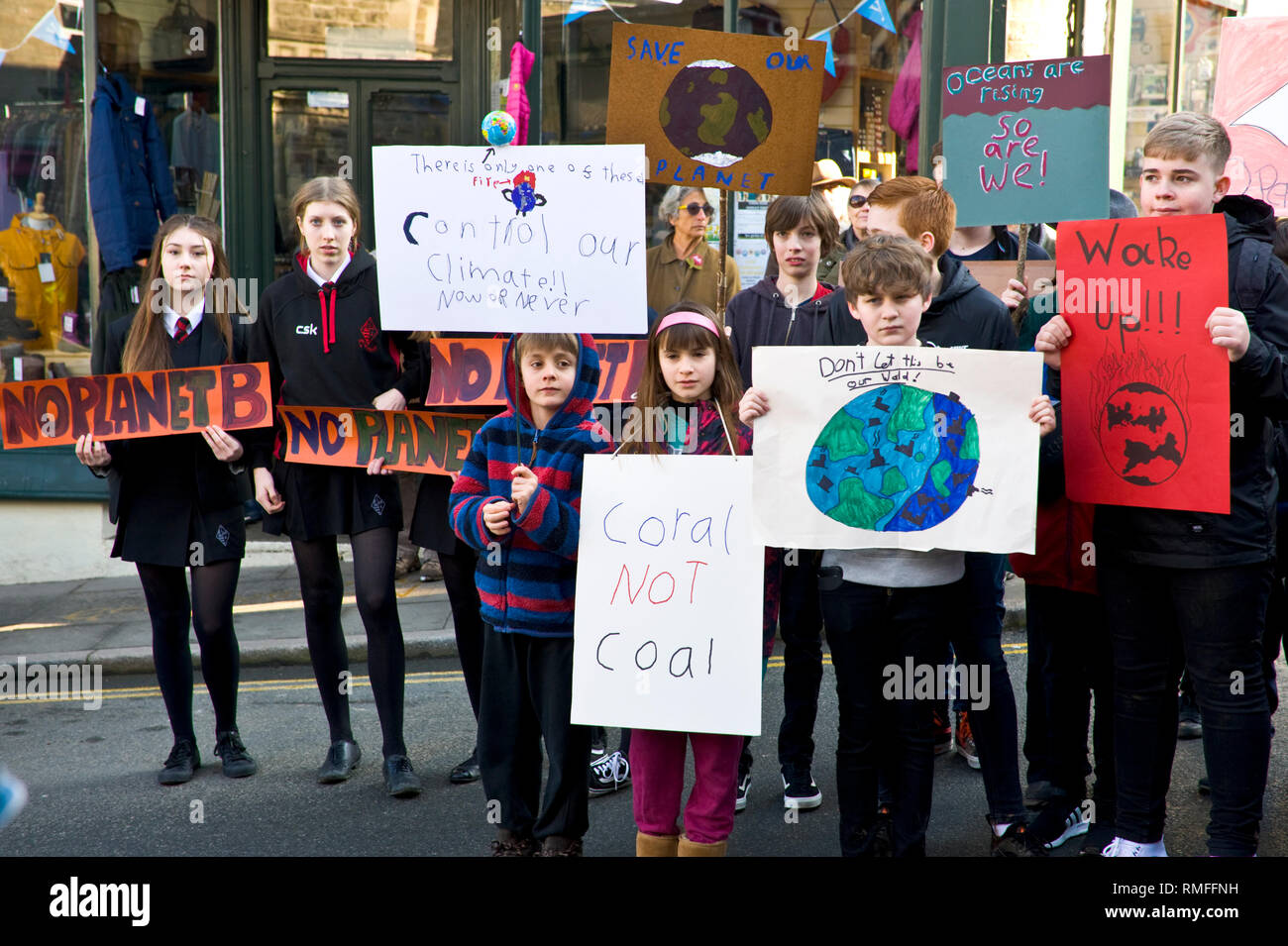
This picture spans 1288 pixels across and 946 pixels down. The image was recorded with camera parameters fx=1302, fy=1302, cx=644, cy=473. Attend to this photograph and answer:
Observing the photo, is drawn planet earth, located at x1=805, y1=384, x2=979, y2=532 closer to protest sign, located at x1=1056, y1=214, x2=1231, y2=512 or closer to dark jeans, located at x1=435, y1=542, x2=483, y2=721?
protest sign, located at x1=1056, y1=214, x2=1231, y2=512

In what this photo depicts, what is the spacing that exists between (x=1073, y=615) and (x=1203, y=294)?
48.8 inches

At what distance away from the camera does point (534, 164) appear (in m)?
4.29

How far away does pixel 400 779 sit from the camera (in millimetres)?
4762

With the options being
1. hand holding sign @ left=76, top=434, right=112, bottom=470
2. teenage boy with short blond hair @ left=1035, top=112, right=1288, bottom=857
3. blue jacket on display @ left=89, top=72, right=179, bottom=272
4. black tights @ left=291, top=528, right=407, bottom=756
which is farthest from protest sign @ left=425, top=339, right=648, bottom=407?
blue jacket on display @ left=89, top=72, right=179, bottom=272

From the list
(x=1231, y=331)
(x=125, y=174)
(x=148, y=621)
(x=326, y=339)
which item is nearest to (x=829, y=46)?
(x=125, y=174)

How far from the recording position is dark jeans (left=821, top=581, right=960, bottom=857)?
3.70 metres

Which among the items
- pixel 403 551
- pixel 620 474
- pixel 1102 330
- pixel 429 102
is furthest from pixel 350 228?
pixel 429 102

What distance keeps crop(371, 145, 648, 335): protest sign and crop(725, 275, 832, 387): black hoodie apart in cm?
77

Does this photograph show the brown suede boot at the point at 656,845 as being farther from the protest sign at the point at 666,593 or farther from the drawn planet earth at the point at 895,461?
the drawn planet earth at the point at 895,461

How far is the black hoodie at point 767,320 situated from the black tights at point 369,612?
1497 millimetres

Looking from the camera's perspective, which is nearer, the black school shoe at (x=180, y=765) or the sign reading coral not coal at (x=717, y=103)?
the sign reading coral not coal at (x=717, y=103)

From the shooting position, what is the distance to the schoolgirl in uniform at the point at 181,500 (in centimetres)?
493

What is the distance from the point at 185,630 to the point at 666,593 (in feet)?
7.84
